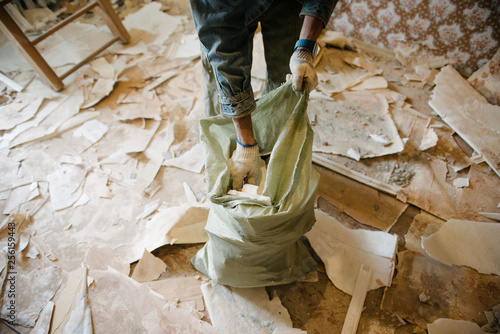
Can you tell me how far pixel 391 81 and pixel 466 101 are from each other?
0.62 metres

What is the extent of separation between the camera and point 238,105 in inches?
42.9

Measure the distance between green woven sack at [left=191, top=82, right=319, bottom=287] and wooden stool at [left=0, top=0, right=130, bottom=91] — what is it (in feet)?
7.19

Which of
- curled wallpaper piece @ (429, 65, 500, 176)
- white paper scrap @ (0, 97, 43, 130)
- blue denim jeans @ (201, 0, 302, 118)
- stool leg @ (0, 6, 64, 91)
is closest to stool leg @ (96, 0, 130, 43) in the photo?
stool leg @ (0, 6, 64, 91)

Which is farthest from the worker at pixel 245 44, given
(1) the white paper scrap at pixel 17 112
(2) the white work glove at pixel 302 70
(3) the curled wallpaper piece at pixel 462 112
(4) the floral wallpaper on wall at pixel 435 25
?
(1) the white paper scrap at pixel 17 112

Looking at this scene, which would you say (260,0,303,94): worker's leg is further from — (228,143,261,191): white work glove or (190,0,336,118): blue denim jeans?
(228,143,261,191): white work glove

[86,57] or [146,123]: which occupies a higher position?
[86,57]

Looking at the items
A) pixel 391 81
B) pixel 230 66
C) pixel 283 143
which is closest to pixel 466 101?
pixel 391 81

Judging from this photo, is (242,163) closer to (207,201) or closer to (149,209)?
(207,201)

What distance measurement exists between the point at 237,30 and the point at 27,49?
2370 mm

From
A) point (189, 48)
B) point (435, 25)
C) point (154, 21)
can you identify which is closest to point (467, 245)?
point (435, 25)

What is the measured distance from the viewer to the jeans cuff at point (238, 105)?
1082mm

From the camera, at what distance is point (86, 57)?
Result: 286 centimetres

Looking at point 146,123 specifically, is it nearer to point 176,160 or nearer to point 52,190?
point 176,160

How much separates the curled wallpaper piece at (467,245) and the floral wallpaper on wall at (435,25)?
5.49 feet
